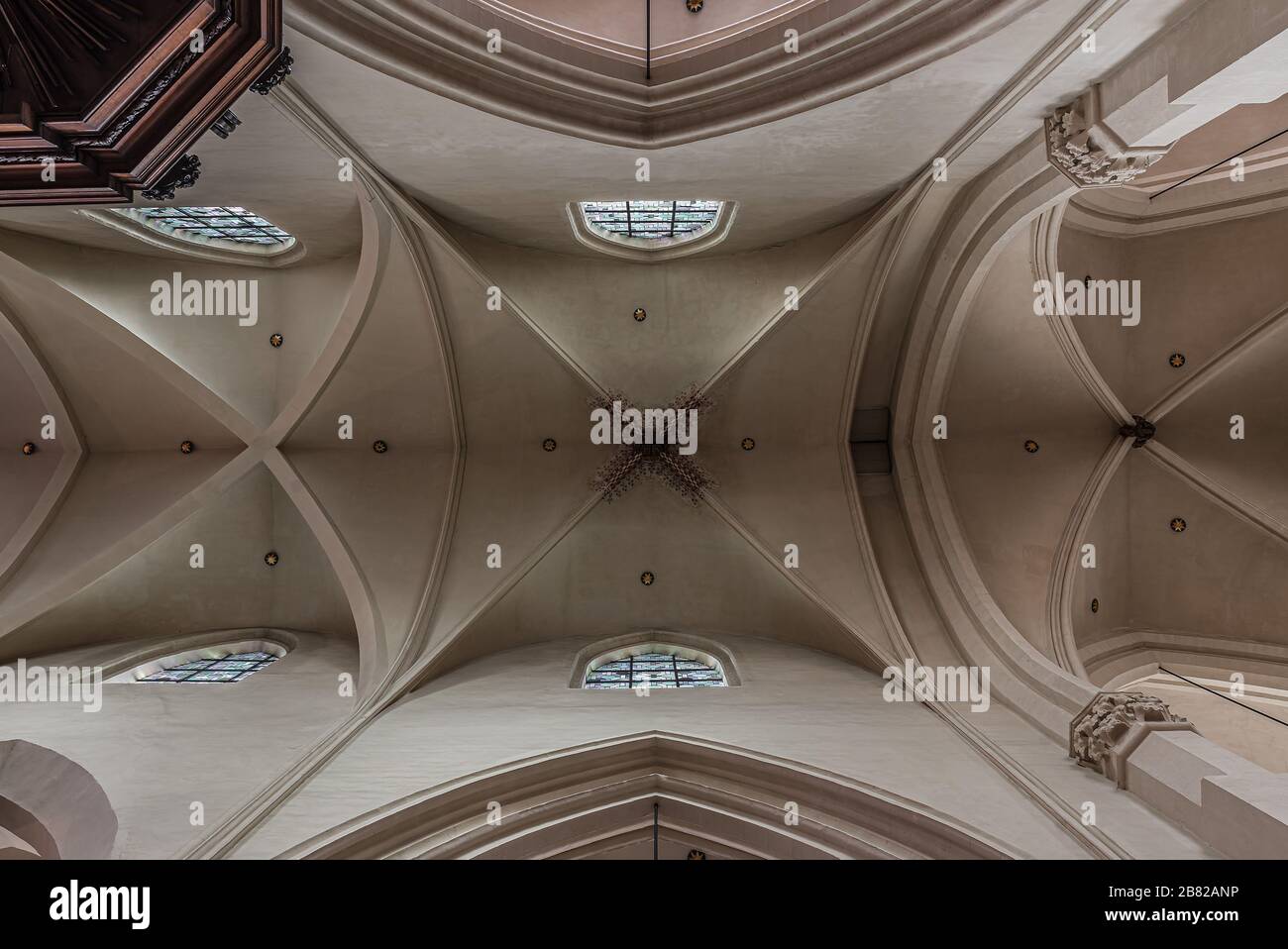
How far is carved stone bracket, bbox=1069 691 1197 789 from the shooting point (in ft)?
18.4

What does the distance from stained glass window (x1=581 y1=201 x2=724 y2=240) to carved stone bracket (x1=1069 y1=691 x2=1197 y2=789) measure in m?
6.88

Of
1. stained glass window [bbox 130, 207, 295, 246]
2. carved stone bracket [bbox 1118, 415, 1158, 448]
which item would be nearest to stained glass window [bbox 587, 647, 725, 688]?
carved stone bracket [bbox 1118, 415, 1158, 448]

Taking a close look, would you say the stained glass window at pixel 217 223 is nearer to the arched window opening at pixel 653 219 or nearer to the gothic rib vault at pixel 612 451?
the gothic rib vault at pixel 612 451

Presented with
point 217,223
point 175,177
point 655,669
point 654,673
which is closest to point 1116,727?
point 654,673

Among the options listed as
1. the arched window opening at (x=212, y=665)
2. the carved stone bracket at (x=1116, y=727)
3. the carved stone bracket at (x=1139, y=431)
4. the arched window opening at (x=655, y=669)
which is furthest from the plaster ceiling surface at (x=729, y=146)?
the arched window opening at (x=212, y=665)

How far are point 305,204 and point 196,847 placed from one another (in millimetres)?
6538

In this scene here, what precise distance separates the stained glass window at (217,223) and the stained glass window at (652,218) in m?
4.09

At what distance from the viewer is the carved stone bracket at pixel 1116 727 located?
5621mm

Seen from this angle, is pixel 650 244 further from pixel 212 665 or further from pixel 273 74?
pixel 212 665

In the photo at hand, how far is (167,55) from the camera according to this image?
13.9ft

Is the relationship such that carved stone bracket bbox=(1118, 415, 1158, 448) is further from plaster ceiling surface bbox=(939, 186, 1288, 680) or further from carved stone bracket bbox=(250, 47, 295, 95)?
carved stone bracket bbox=(250, 47, 295, 95)

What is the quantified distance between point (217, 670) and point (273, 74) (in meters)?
7.54

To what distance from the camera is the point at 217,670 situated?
31.7 feet
